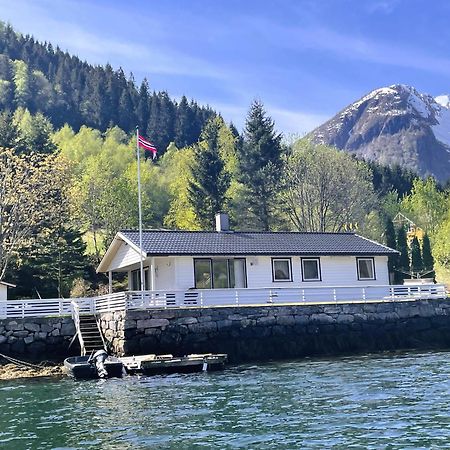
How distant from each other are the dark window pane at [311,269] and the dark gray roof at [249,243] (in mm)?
629

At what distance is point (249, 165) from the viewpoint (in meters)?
57.8

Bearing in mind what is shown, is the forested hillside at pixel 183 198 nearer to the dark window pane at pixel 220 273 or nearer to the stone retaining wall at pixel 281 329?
the dark window pane at pixel 220 273

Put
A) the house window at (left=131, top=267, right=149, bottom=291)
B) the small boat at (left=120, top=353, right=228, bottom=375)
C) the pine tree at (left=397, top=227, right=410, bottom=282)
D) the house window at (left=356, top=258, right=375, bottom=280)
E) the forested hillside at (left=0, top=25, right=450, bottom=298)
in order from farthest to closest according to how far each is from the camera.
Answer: the pine tree at (left=397, top=227, right=410, bottom=282) < the forested hillside at (left=0, top=25, right=450, bottom=298) < the house window at (left=131, top=267, right=149, bottom=291) < the house window at (left=356, top=258, right=375, bottom=280) < the small boat at (left=120, top=353, right=228, bottom=375)

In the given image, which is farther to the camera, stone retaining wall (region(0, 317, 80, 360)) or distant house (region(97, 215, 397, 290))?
distant house (region(97, 215, 397, 290))

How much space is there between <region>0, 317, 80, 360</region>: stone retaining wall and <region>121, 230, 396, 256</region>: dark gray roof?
16.2ft

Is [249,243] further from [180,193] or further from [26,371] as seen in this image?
[180,193]

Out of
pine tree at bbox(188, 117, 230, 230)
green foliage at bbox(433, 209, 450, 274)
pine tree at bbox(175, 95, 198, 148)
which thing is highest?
pine tree at bbox(175, 95, 198, 148)

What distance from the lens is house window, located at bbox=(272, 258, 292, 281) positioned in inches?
1284

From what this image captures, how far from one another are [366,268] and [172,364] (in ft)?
48.5

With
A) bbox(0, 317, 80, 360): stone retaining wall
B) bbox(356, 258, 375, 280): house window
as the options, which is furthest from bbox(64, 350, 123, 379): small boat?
bbox(356, 258, 375, 280): house window

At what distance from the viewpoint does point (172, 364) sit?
76.9ft

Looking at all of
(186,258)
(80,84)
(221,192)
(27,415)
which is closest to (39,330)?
(186,258)

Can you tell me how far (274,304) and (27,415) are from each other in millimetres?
15165

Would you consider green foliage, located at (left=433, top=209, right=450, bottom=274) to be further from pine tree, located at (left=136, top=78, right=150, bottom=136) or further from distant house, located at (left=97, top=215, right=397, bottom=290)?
pine tree, located at (left=136, top=78, right=150, bottom=136)
